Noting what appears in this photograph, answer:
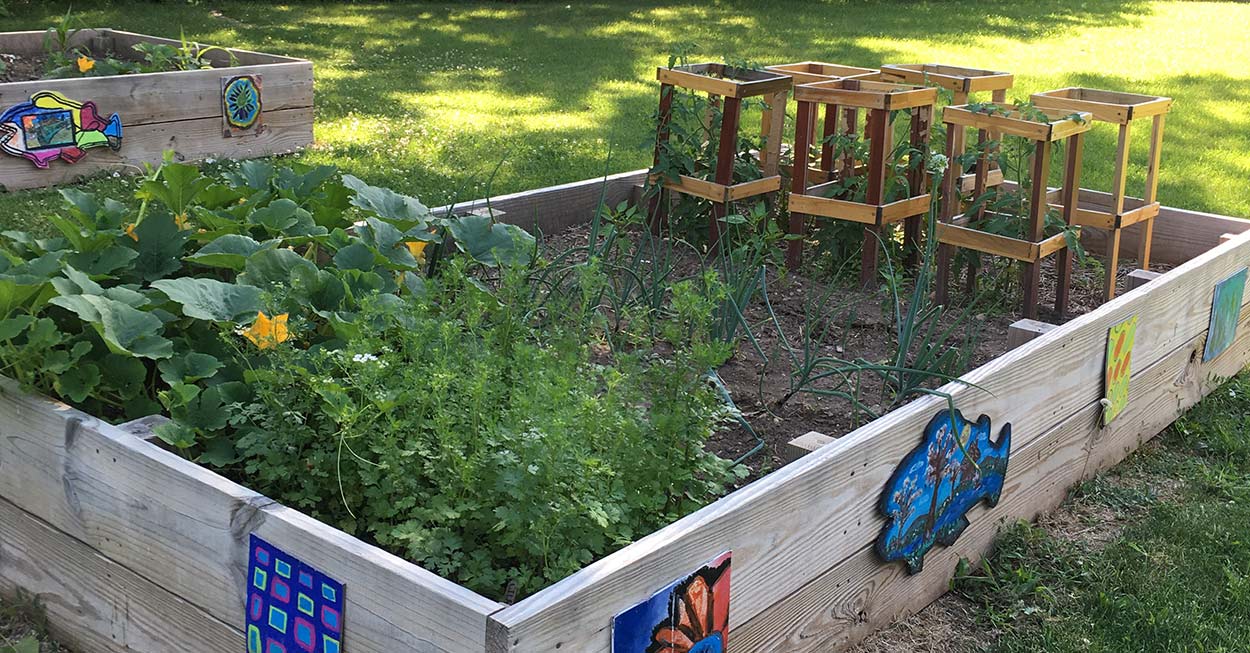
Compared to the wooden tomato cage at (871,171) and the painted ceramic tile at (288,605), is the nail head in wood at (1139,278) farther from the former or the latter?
the painted ceramic tile at (288,605)

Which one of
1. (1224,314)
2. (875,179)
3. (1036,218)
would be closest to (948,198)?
(875,179)

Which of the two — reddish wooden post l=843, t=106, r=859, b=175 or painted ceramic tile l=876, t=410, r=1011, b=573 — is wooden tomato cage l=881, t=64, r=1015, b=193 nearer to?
reddish wooden post l=843, t=106, r=859, b=175

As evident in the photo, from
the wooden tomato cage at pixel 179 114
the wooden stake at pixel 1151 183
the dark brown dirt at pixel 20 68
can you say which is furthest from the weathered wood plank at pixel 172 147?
the wooden stake at pixel 1151 183

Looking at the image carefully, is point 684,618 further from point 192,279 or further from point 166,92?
point 166,92

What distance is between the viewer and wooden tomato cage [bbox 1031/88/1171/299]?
11.9 ft

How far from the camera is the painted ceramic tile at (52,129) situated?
5039 millimetres

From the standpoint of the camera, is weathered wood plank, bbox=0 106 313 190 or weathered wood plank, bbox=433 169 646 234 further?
weathered wood plank, bbox=0 106 313 190

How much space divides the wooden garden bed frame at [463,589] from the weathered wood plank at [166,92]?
11.0 ft

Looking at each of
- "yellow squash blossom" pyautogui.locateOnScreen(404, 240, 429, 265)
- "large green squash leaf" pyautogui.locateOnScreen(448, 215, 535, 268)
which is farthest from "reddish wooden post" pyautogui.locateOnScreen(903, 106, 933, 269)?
"yellow squash blossom" pyautogui.locateOnScreen(404, 240, 429, 265)

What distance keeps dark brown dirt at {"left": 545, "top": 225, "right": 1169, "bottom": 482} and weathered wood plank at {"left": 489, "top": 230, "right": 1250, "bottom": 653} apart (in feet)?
0.74

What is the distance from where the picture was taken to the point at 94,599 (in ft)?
7.43

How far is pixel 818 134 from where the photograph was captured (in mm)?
7316

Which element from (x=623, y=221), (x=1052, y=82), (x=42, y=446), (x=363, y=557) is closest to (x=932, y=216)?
(x=623, y=221)

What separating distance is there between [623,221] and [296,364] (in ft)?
5.46
